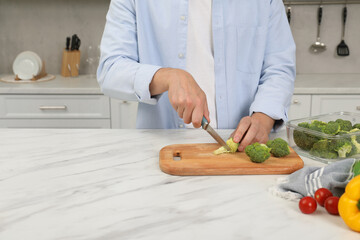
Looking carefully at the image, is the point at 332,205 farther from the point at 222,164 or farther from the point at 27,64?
the point at 27,64

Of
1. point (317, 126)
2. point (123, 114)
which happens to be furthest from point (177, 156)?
point (123, 114)

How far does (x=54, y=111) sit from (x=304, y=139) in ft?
5.99

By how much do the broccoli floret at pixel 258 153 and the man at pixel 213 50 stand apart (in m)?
0.34

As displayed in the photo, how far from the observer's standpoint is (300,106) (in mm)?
2471

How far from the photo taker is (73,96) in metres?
2.51

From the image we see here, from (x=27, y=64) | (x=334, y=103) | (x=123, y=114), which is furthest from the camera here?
(x=27, y=64)

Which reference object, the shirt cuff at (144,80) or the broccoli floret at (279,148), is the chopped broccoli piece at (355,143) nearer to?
the broccoli floret at (279,148)

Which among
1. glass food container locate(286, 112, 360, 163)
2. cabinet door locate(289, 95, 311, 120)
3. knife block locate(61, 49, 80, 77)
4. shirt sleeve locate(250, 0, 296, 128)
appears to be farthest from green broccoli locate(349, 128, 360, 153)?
knife block locate(61, 49, 80, 77)

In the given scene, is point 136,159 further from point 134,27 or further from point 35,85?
point 35,85

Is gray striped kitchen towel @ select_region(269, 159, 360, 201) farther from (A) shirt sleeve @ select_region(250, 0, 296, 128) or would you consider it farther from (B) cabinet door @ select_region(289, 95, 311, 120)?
(B) cabinet door @ select_region(289, 95, 311, 120)

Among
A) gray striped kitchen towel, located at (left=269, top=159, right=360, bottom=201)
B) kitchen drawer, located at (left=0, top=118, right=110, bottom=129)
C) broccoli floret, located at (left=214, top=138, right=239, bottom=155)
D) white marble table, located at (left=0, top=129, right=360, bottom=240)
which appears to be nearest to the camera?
white marble table, located at (left=0, top=129, right=360, bottom=240)

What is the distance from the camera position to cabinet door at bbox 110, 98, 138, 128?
8.36 ft

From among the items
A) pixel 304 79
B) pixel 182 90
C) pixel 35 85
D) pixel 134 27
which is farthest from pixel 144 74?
pixel 304 79

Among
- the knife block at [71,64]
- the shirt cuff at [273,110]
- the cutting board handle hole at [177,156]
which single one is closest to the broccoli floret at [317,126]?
the shirt cuff at [273,110]
